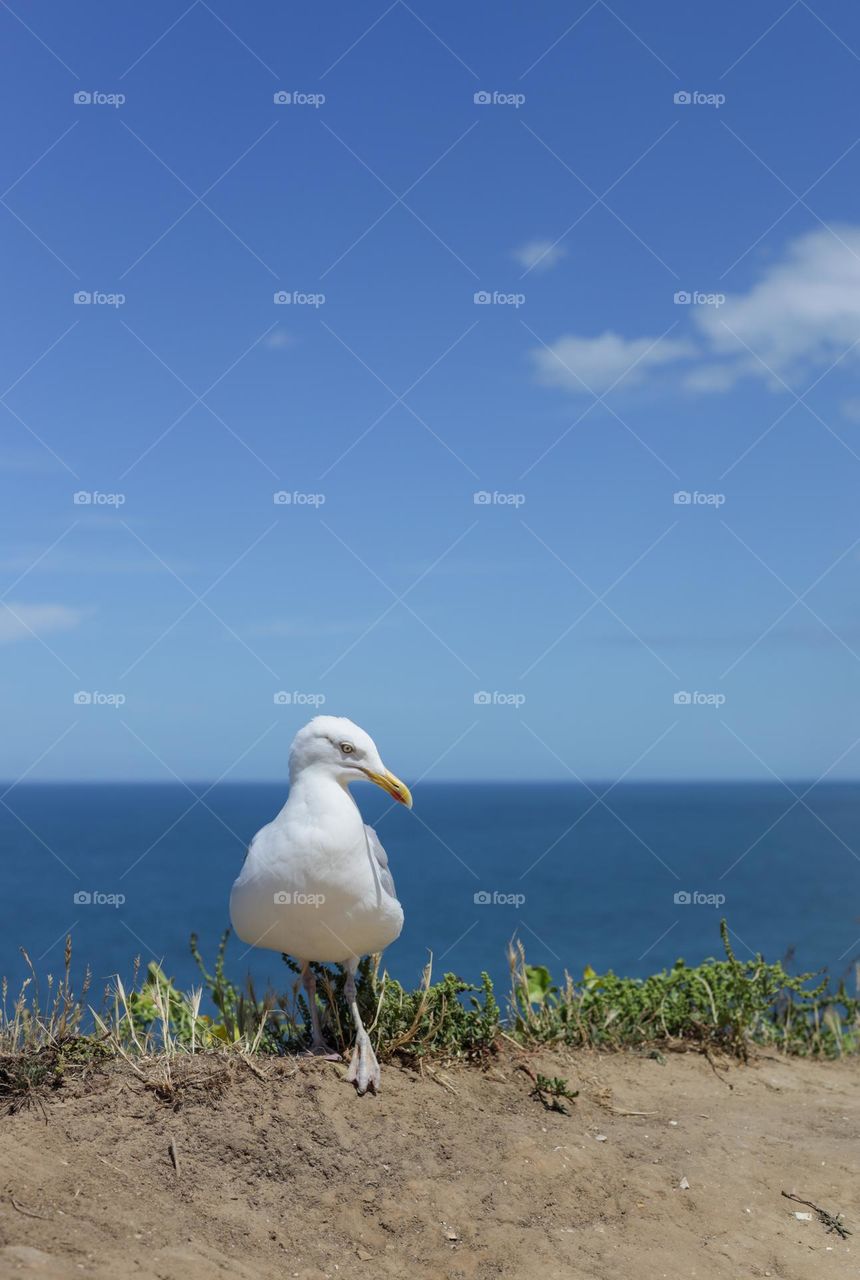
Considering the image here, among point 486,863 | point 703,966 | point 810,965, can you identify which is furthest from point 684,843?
point 703,966

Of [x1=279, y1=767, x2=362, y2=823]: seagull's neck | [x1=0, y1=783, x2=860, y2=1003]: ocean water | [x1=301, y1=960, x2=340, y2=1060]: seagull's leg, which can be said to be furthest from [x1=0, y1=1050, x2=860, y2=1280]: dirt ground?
[x1=0, y1=783, x2=860, y2=1003]: ocean water

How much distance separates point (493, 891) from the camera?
33.9m

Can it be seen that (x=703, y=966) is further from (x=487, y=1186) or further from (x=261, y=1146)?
(x=261, y=1146)

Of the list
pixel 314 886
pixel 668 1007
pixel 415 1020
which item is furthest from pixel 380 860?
pixel 668 1007

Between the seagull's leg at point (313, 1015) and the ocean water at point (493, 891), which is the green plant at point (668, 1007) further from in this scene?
the seagull's leg at point (313, 1015)

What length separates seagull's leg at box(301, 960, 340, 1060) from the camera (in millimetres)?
6383

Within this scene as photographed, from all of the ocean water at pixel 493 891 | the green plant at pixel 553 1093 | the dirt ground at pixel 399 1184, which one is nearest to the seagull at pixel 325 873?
the dirt ground at pixel 399 1184

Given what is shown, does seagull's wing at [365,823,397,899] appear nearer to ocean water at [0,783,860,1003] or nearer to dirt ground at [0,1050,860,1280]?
dirt ground at [0,1050,860,1280]

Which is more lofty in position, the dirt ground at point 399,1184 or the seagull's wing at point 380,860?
Result: the seagull's wing at point 380,860

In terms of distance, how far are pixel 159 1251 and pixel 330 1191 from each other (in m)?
0.94

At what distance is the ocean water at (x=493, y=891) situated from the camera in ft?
139

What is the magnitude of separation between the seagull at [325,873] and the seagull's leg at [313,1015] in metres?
0.03

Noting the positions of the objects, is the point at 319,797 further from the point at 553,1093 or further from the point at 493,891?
the point at 493,891

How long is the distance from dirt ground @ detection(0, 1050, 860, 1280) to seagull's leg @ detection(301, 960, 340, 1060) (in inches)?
11.7
